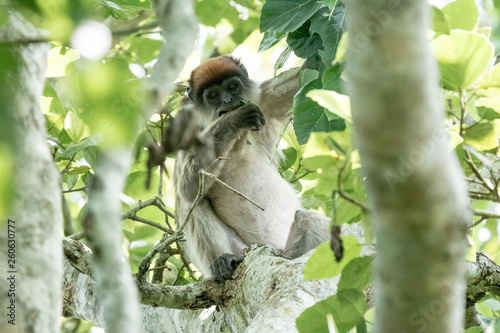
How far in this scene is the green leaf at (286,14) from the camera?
3852 millimetres

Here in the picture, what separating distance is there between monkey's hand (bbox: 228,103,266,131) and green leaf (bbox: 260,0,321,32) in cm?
146

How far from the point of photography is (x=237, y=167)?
19.8ft

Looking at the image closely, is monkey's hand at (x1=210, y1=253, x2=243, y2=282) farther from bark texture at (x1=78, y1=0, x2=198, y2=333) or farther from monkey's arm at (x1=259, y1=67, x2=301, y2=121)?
bark texture at (x1=78, y1=0, x2=198, y2=333)

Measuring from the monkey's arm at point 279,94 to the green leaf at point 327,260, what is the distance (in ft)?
12.1

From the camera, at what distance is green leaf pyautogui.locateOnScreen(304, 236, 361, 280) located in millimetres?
2120

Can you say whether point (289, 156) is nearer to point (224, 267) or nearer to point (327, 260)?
point (224, 267)

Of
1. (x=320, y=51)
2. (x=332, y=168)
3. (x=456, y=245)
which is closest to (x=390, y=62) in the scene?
(x=456, y=245)

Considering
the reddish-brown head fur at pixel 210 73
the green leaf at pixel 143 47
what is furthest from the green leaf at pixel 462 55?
the green leaf at pixel 143 47

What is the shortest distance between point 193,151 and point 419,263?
4.51 m

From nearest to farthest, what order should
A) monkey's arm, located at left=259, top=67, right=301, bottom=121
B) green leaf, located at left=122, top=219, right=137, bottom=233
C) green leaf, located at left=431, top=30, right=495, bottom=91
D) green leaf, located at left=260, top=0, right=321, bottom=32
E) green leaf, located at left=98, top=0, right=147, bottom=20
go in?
green leaf, located at left=431, top=30, right=495, bottom=91 → green leaf, located at left=98, top=0, right=147, bottom=20 → green leaf, located at left=260, top=0, right=321, bottom=32 → green leaf, located at left=122, top=219, right=137, bottom=233 → monkey's arm, located at left=259, top=67, right=301, bottom=121

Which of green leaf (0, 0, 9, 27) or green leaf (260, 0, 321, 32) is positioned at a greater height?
green leaf (0, 0, 9, 27)

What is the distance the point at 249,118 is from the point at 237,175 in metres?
0.85

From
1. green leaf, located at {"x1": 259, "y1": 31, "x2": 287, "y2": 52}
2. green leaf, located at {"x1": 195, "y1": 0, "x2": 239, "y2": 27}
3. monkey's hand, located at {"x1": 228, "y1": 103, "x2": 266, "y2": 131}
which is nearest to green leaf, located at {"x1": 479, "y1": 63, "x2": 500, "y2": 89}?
green leaf, located at {"x1": 259, "y1": 31, "x2": 287, "y2": 52}

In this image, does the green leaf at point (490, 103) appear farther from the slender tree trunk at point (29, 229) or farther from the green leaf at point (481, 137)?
the slender tree trunk at point (29, 229)
